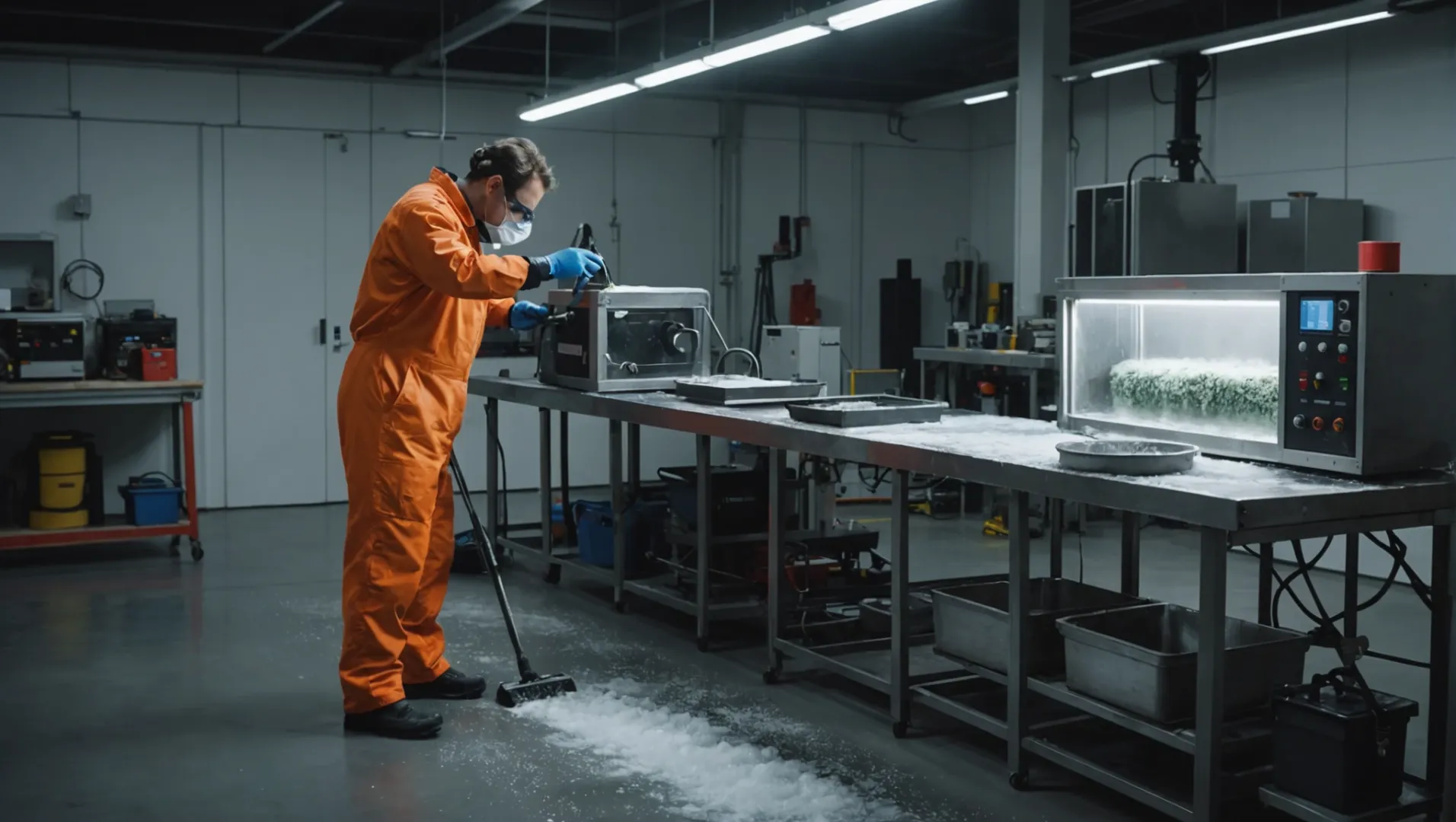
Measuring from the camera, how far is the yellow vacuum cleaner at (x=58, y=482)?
6074 millimetres

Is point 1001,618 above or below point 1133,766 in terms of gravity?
above

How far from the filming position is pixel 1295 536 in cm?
268

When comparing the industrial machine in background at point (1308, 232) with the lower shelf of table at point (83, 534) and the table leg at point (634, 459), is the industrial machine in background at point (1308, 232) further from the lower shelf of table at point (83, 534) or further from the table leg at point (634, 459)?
the lower shelf of table at point (83, 534)

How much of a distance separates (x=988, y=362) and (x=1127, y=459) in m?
4.33

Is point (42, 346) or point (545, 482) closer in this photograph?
point (545, 482)

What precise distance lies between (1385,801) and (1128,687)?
0.54 meters

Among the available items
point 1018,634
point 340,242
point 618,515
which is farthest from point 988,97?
point 1018,634

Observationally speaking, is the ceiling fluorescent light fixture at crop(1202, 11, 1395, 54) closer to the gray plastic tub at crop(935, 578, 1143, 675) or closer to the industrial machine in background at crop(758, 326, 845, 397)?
the industrial machine in background at crop(758, 326, 845, 397)

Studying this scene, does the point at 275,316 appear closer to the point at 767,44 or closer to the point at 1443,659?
the point at 767,44

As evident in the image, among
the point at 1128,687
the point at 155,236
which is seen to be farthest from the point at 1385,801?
the point at 155,236

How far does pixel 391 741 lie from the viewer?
356cm

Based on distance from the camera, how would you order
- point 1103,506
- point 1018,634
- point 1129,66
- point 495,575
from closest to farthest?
point 1103,506 < point 1018,634 < point 495,575 < point 1129,66

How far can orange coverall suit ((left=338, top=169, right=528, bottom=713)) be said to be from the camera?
347 centimetres

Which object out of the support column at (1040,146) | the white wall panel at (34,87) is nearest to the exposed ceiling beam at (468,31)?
the white wall panel at (34,87)
